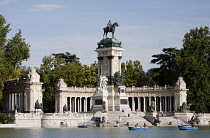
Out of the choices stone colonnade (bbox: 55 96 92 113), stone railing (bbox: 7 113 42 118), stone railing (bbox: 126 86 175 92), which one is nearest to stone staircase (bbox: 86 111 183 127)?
stone railing (bbox: 7 113 42 118)

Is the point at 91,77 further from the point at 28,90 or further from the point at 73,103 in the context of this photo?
the point at 28,90

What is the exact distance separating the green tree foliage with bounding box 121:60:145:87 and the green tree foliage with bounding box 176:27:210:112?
12359mm

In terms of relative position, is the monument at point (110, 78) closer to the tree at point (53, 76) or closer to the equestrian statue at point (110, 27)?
the equestrian statue at point (110, 27)

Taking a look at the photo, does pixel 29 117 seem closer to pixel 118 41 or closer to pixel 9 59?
pixel 9 59

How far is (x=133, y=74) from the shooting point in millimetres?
127375

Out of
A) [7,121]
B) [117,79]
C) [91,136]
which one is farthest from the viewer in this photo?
[117,79]

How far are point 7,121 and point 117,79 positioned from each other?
24.5 m

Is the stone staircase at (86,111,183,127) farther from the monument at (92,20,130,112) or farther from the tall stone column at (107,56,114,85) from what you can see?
the tall stone column at (107,56,114,85)

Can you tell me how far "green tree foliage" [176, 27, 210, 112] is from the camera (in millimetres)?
111000

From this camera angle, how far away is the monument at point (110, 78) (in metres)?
106

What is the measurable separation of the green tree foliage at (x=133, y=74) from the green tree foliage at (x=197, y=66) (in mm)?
12359

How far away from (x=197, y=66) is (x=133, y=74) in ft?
62.4

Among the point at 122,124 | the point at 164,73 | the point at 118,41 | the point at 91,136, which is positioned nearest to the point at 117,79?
the point at 118,41

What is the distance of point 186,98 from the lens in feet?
370
